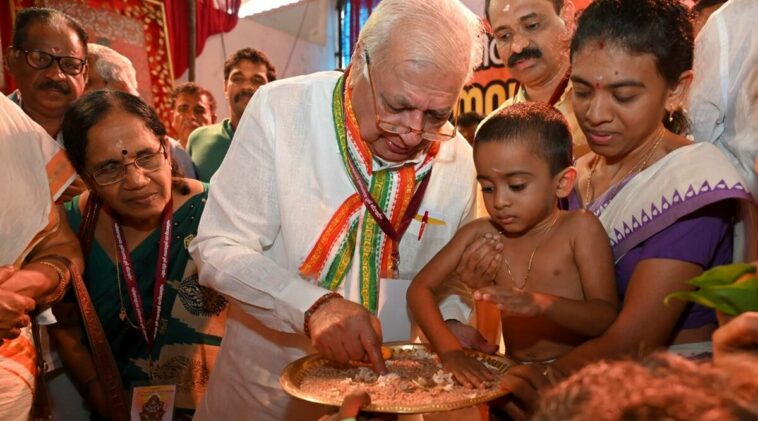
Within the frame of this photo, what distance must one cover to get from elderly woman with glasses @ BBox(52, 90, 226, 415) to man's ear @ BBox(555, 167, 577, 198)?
160 cm

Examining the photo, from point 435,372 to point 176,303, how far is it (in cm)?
155

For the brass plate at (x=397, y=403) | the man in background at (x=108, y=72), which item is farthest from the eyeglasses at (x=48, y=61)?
the brass plate at (x=397, y=403)

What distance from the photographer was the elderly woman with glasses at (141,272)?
9.77ft

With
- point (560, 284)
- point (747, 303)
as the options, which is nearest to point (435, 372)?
point (560, 284)

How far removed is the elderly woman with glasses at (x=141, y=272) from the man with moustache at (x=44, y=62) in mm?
808

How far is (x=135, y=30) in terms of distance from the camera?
882cm

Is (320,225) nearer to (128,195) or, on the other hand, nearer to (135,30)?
(128,195)

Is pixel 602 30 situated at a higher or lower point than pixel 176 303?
higher

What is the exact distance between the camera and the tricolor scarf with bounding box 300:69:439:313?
96.0 inches

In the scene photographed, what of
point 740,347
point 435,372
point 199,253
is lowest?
point 435,372

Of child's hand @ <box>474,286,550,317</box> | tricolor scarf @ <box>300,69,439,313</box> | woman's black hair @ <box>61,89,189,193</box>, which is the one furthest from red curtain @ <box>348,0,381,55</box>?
child's hand @ <box>474,286,550,317</box>

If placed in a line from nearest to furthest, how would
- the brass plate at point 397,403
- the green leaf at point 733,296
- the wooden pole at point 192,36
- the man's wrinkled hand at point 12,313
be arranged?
1. the green leaf at point 733,296
2. the brass plate at point 397,403
3. the man's wrinkled hand at point 12,313
4. the wooden pole at point 192,36

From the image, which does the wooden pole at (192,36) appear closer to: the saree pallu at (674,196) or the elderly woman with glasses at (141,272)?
the elderly woman with glasses at (141,272)

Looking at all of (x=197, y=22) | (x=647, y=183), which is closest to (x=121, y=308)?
(x=647, y=183)
